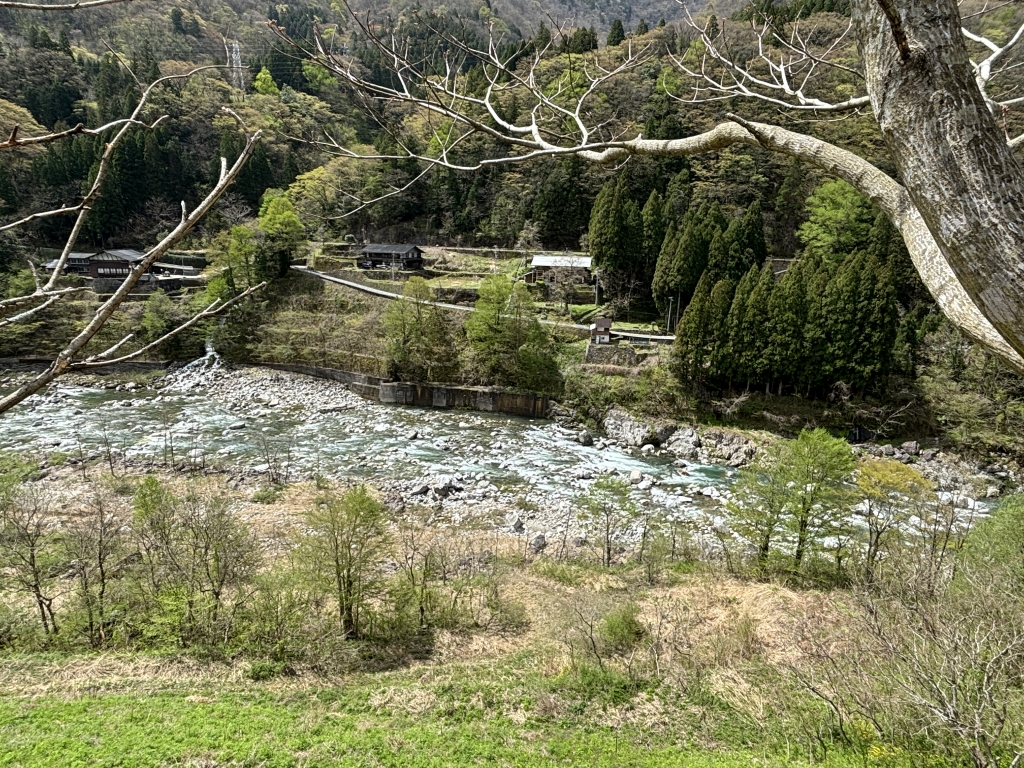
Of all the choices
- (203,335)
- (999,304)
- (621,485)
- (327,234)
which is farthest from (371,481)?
(327,234)

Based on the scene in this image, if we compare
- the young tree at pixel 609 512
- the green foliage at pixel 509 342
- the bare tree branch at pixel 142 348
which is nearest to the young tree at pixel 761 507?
the young tree at pixel 609 512

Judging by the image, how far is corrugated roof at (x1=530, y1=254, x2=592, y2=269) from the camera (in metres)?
29.8

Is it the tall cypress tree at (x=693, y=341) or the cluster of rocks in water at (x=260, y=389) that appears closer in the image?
the tall cypress tree at (x=693, y=341)

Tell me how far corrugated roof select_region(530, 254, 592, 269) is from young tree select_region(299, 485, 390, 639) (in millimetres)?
23201

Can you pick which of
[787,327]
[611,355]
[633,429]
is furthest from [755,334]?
[633,429]

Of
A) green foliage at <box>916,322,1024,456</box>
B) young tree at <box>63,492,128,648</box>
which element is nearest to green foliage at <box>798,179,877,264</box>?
green foliage at <box>916,322,1024,456</box>

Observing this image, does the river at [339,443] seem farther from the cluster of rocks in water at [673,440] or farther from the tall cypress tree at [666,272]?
the tall cypress tree at [666,272]

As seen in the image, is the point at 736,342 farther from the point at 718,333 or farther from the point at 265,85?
the point at 265,85

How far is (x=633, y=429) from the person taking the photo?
20594 mm

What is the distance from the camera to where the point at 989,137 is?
5.07 ft

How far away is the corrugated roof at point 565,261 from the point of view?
97.6ft

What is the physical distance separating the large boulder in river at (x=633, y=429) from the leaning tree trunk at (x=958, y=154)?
18862 mm

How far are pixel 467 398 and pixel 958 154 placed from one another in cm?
2249

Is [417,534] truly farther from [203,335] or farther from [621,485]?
[203,335]
